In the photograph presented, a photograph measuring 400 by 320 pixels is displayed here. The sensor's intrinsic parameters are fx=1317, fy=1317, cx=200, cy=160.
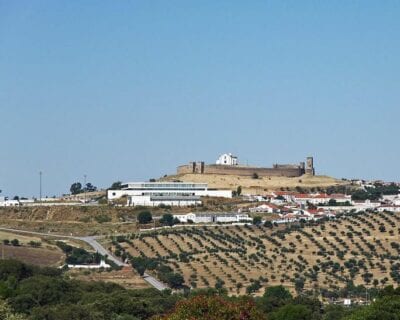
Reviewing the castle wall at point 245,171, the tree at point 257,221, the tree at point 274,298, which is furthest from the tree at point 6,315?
the castle wall at point 245,171

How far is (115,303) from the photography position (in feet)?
208

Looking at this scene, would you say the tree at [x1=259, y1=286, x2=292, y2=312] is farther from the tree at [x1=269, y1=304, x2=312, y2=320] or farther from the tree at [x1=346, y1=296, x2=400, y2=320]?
the tree at [x1=346, y1=296, x2=400, y2=320]

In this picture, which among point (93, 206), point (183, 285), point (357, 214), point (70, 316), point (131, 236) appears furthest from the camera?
point (93, 206)

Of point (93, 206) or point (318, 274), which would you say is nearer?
point (318, 274)

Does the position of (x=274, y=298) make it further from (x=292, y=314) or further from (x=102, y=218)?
(x=102, y=218)

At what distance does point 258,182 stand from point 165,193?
18.9 m

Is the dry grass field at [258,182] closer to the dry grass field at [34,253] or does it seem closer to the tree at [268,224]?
the tree at [268,224]

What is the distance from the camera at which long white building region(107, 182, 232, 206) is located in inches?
5453

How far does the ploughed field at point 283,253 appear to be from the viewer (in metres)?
89.2

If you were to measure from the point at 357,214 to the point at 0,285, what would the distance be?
57.7 m

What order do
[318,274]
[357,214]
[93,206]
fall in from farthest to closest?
[93,206]
[357,214]
[318,274]

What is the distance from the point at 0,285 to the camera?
71.8 metres

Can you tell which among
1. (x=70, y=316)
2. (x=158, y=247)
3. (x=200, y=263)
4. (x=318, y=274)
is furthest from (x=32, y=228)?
(x=70, y=316)

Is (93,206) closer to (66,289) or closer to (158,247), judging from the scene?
(158,247)
